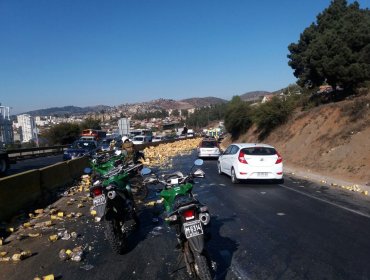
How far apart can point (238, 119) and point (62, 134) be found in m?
29.6

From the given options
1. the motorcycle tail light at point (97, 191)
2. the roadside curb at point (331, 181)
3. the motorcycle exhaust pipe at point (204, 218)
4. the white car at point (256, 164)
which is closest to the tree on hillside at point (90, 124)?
the roadside curb at point (331, 181)

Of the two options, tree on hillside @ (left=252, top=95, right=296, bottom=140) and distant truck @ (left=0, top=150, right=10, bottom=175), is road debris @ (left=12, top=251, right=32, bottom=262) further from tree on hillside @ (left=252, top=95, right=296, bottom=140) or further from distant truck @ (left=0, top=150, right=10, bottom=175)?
tree on hillside @ (left=252, top=95, right=296, bottom=140)

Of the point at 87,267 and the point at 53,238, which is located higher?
the point at 87,267

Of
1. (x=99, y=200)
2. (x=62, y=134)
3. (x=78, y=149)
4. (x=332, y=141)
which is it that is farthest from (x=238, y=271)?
(x=62, y=134)

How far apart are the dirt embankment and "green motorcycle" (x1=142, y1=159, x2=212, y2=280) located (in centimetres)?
1207

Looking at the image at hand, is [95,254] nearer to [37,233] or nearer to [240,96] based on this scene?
[37,233]

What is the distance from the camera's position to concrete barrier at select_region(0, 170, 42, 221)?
10523mm

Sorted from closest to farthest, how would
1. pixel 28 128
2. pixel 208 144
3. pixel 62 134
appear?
pixel 208 144, pixel 28 128, pixel 62 134

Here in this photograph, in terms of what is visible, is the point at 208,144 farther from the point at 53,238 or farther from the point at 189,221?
the point at 189,221

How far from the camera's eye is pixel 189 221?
554cm

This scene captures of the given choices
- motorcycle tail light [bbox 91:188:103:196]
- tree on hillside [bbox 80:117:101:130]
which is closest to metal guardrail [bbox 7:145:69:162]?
motorcycle tail light [bbox 91:188:103:196]

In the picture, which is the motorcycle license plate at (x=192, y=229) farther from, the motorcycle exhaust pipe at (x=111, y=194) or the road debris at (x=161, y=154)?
the road debris at (x=161, y=154)

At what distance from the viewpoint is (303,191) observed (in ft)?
48.5

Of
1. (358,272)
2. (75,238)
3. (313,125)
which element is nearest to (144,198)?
(75,238)
